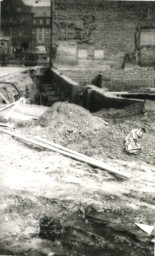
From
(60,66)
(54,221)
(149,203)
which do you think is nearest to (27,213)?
(54,221)

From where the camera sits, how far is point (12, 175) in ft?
19.9

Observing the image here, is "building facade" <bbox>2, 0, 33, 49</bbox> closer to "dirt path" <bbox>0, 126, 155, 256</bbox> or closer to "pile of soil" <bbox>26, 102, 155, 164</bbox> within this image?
"pile of soil" <bbox>26, 102, 155, 164</bbox>

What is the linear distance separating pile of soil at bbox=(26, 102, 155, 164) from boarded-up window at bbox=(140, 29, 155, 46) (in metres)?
16.6

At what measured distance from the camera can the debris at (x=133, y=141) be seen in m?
7.40

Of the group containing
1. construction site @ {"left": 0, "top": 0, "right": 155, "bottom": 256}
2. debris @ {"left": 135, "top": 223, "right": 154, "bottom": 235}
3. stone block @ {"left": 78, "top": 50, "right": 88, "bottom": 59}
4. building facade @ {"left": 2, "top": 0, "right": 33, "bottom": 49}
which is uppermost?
building facade @ {"left": 2, "top": 0, "right": 33, "bottom": 49}

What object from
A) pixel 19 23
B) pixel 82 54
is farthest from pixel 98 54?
pixel 19 23

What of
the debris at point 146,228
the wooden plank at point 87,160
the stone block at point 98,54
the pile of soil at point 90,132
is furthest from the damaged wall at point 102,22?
the debris at point 146,228

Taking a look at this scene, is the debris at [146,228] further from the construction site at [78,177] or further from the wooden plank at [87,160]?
the wooden plank at [87,160]

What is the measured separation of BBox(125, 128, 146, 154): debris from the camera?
7.40m

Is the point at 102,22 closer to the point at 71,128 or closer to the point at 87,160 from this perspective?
the point at 71,128

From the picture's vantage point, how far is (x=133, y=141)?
759cm

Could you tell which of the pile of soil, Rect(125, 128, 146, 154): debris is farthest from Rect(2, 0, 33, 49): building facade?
Rect(125, 128, 146, 154): debris

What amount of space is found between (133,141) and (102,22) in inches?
723

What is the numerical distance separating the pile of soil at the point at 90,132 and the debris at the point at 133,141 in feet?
0.32
